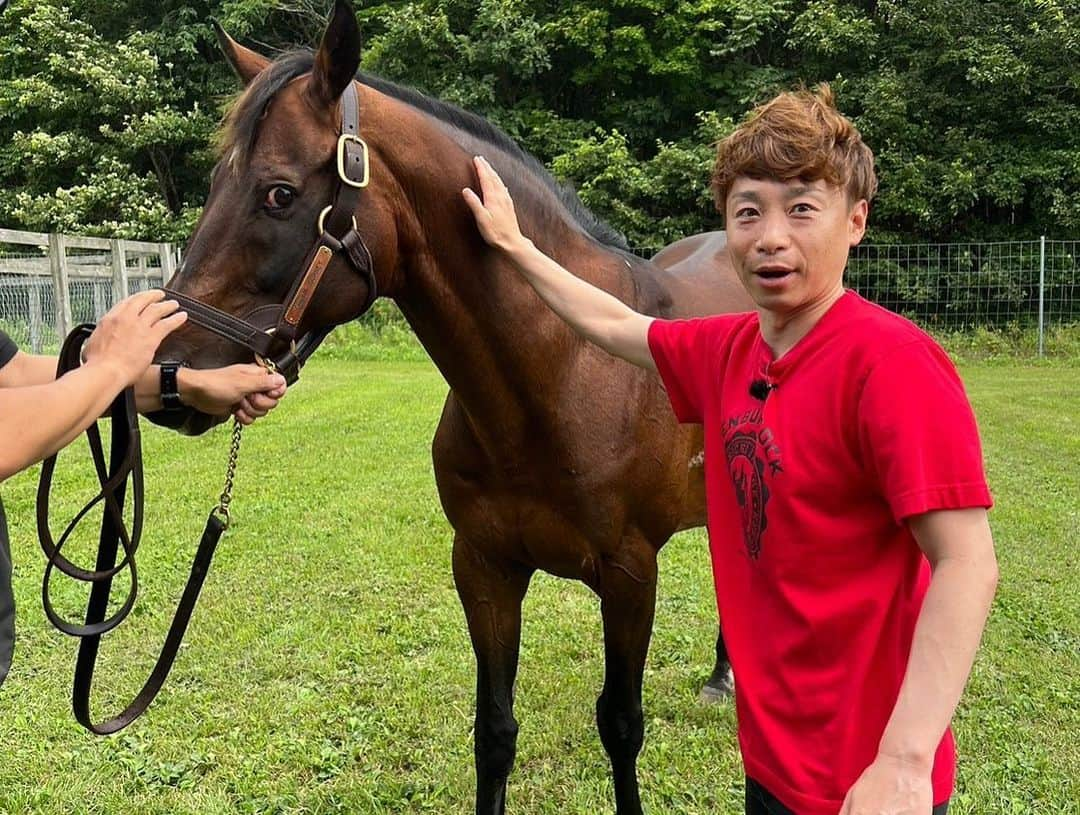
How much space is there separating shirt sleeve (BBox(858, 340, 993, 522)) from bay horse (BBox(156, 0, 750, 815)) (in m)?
1.06

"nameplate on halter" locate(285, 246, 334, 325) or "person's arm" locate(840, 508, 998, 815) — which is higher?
"nameplate on halter" locate(285, 246, 334, 325)

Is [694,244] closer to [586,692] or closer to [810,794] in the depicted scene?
[586,692]

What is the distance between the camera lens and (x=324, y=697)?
338 centimetres

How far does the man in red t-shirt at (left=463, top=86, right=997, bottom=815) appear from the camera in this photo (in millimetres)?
1062

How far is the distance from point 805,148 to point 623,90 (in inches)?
744

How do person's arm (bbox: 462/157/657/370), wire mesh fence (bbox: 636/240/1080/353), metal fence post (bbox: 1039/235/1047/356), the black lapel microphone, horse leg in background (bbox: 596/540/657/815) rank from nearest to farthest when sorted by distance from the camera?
1. the black lapel microphone
2. person's arm (bbox: 462/157/657/370)
3. horse leg in background (bbox: 596/540/657/815)
4. metal fence post (bbox: 1039/235/1047/356)
5. wire mesh fence (bbox: 636/240/1080/353)

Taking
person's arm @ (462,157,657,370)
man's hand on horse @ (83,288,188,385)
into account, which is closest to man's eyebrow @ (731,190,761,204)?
person's arm @ (462,157,657,370)

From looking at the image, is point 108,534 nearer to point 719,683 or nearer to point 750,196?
point 750,196

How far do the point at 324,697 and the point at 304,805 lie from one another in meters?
0.67

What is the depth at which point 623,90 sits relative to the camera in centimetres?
1875

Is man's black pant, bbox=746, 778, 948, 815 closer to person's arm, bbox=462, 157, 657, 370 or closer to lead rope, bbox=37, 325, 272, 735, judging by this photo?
person's arm, bbox=462, 157, 657, 370

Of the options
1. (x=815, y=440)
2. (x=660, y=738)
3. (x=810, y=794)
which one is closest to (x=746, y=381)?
(x=815, y=440)

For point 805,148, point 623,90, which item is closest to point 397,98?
point 805,148

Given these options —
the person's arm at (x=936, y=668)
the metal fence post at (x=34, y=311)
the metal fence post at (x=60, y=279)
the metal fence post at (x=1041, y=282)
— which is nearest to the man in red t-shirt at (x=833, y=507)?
the person's arm at (x=936, y=668)
